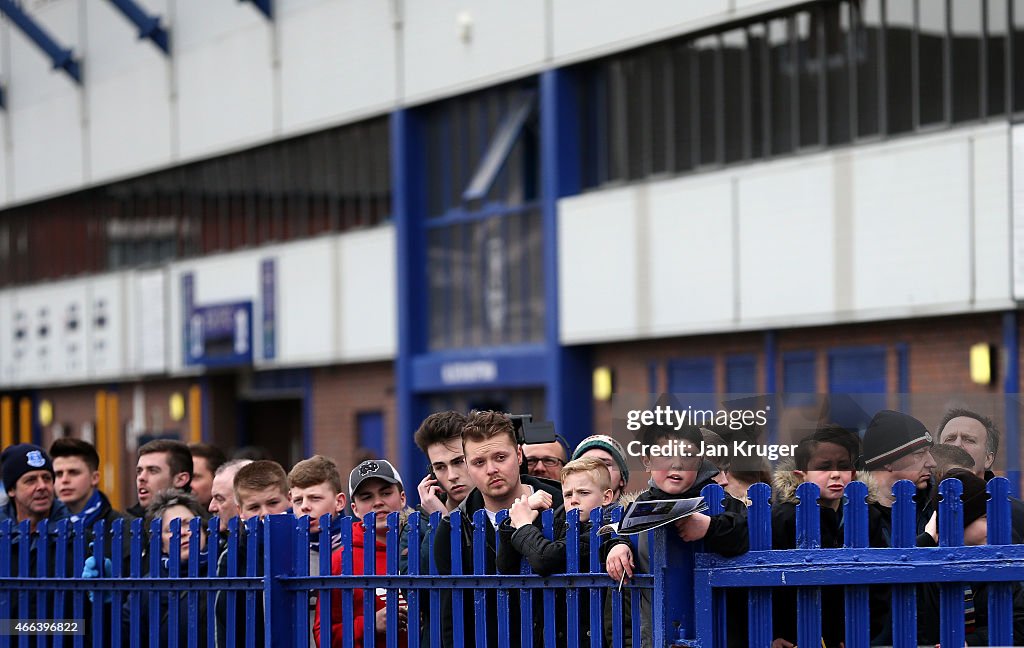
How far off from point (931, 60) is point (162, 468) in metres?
8.95

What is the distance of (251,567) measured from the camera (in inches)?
281

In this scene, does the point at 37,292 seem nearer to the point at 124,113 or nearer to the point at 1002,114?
the point at 124,113

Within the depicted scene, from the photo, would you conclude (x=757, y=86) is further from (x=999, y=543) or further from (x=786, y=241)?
(x=999, y=543)

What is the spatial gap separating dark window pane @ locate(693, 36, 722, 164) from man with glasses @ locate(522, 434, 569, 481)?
33.8ft

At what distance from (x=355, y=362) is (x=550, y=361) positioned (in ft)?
15.0

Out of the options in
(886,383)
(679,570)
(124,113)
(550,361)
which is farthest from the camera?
(124,113)

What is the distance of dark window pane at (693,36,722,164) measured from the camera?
1800 centimetres

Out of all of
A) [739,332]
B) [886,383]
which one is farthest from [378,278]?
[886,383]

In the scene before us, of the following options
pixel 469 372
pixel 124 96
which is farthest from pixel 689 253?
pixel 124 96

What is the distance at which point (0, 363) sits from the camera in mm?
31594

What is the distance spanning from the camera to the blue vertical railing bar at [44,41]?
92.0 feet

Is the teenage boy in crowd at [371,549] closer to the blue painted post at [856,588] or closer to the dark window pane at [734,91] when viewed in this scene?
the blue painted post at [856,588]

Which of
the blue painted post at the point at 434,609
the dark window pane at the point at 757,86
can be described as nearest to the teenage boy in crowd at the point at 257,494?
the blue painted post at the point at 434,609

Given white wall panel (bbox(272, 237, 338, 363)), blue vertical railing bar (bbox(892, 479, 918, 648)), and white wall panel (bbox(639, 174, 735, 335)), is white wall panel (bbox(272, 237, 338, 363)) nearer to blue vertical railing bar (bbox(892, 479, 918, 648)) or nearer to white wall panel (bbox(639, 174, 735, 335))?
white wall panel (bbox(639, 174, 735, 335))
